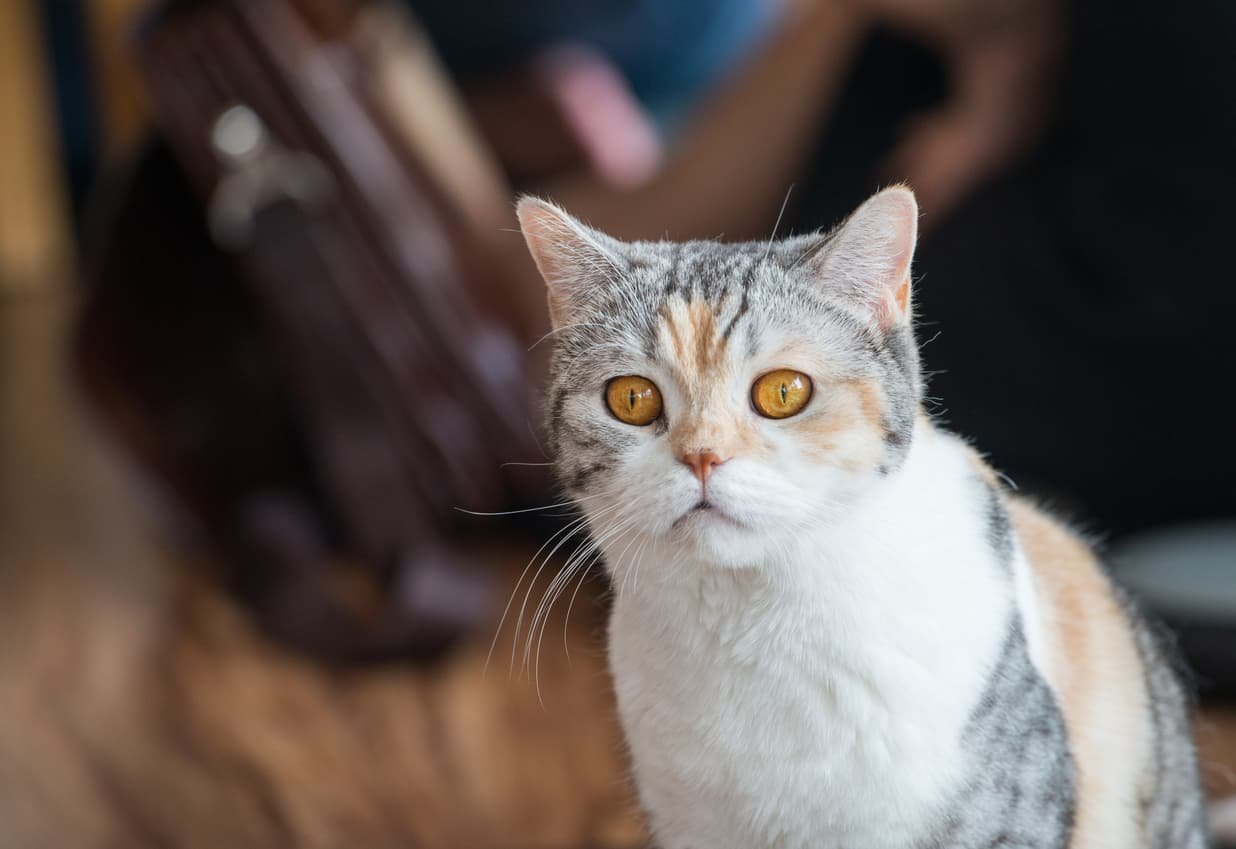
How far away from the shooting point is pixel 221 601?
1.58m

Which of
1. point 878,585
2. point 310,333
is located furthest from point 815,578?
point 310,333

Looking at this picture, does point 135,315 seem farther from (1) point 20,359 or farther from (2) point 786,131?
(1) point 20,359

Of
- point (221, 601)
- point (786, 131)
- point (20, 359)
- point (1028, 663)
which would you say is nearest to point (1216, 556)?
point (1028, 663)

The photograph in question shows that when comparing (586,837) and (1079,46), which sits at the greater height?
(1079,46)

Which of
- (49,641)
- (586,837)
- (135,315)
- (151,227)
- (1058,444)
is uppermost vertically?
(151,227)

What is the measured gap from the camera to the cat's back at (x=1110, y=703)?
1.72 feet

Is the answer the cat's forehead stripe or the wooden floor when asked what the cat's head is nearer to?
the cat's forehead stripe

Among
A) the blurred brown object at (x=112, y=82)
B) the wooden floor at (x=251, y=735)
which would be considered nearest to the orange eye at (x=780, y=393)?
the wooden floor at (x=251, y=735)

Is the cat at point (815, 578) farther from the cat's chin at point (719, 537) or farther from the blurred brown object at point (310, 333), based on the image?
the blurred brown object at point (310, 333)

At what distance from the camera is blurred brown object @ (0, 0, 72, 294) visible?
8.60 ft

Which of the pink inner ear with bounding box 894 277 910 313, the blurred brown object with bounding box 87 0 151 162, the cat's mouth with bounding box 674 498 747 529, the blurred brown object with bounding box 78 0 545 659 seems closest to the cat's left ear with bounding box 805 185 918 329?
the pink inner ear with bounding box 894 277 910 313

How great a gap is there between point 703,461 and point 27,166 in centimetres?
272

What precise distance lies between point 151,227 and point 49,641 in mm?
540

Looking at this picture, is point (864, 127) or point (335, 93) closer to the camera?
point (335, 93)
